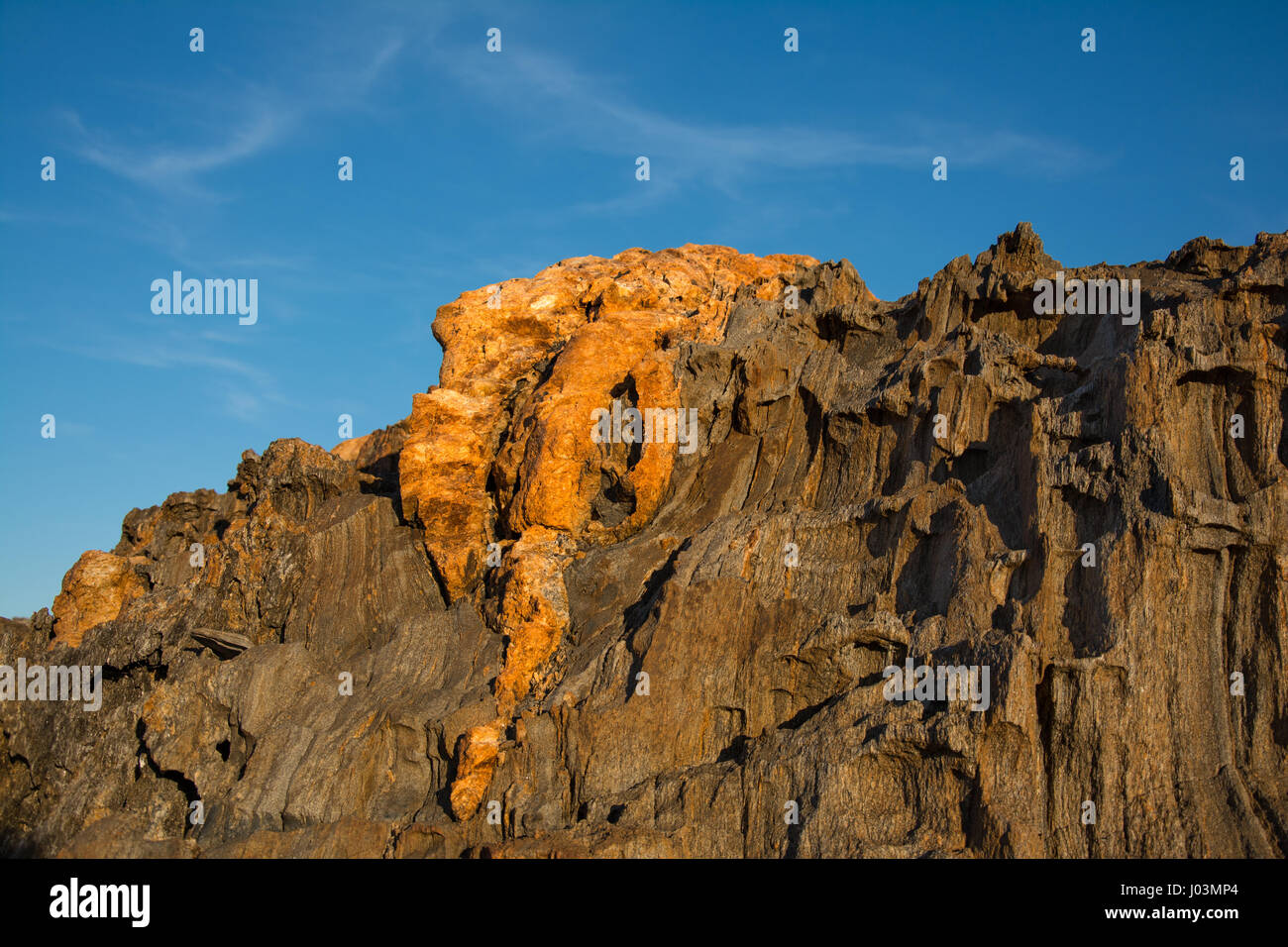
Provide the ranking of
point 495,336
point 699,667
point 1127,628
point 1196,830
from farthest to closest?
point 495,336 → point 699,667 → point 1127,628 → point 1196,830

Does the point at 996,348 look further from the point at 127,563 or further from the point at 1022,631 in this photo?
the point at 127,563

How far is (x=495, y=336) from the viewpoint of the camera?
49312mm

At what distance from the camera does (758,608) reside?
31.0 meters

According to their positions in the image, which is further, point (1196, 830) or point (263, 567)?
point (263, 567)

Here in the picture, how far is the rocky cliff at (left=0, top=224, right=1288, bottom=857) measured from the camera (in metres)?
25.5

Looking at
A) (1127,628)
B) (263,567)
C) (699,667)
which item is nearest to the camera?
(1127,628)

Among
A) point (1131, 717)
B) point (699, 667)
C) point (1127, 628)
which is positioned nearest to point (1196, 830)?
point (1131, 717)

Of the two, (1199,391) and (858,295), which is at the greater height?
(858,295)

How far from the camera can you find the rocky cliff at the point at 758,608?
2548cm

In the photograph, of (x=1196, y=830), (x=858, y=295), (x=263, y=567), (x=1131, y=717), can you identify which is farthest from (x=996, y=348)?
(x=263, y=567)

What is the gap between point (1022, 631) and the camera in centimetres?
2648

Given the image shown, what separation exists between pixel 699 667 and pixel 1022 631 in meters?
8.23
